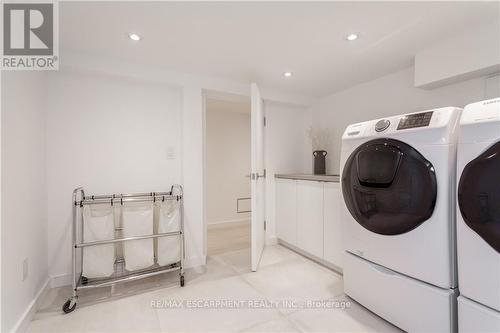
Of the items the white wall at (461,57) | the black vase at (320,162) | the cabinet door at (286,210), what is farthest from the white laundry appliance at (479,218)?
the black vase at (320,162)

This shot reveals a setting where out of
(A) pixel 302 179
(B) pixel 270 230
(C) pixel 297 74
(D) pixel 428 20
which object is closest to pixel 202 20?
(C) pixel 297 74

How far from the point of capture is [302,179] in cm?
250

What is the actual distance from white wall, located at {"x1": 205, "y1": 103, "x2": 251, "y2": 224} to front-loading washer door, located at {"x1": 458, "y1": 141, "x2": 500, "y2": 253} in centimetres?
317

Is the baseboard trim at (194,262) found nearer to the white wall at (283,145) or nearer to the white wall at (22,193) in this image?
the white wall at (283,145)

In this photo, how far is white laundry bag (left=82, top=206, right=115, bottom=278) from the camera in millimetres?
1752

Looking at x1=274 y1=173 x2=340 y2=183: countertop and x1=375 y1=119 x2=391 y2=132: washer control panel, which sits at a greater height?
x1=375 y1=119 x2=391 y2=132: washer control panel

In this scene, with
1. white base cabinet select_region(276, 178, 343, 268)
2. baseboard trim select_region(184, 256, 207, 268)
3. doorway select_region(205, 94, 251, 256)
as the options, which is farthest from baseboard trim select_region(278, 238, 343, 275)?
baseboard trim select_region(184, 256, 207, 268)

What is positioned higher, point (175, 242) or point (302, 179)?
point (302, 179)

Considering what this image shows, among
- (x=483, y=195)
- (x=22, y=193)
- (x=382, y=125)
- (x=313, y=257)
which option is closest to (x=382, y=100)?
(x=382, y=125)

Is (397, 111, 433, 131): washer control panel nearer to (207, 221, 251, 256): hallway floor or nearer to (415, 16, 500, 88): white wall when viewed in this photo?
(415, 16, 500, 88): white wall

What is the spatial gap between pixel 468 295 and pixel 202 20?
6.88 feet

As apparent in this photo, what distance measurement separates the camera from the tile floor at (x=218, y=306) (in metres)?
1.43

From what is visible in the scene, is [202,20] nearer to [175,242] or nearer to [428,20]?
[428,20]

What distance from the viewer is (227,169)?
3928 mm
